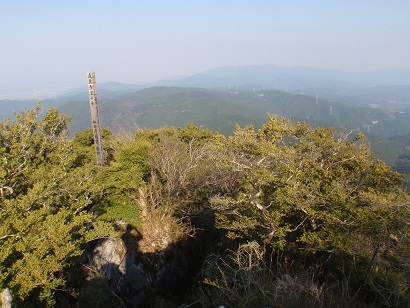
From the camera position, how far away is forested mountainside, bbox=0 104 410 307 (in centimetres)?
734

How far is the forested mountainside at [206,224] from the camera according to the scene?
289 inches

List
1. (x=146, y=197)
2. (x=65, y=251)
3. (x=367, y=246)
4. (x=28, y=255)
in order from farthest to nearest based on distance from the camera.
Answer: (x=146, y=197) → (x=367, y=246) → (x=65, y=251) → (x=28, y=255)

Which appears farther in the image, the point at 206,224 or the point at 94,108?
the point at 206,224

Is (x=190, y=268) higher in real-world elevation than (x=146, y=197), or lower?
lower

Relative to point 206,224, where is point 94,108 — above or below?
above

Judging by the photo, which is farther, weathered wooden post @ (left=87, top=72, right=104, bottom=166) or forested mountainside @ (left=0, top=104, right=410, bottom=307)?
weathered wooden post @ (left=87, top=72, right=104, bottom=166)

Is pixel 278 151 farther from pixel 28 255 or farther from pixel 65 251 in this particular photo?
pixel 28 255

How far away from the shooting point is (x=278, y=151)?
32.5 ft

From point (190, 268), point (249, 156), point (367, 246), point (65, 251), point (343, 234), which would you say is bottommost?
point (190, 268)

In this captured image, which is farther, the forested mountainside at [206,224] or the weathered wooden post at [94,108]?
the weathered wooden post at [94,108]

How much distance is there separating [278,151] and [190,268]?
851 centimetres

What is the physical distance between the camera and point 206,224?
52.6 ft

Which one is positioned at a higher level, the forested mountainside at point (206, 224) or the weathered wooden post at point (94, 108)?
the weathered wooden post at point (94, 108)

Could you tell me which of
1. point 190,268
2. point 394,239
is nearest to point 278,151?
point 394,239
